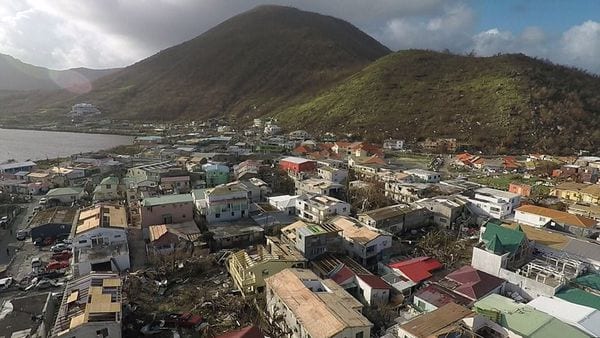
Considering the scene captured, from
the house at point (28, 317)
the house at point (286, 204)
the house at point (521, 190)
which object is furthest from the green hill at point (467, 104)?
the house at point (28, 317)

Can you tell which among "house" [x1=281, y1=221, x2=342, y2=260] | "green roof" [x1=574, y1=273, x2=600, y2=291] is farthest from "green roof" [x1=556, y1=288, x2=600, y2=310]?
"house" [x1=281, y1=221, x2=342, y2=260]

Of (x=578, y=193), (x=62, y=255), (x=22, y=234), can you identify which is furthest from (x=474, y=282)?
(x=22, y=234)

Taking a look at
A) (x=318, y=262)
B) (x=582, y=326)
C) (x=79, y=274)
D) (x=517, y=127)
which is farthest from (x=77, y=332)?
(x=517, y=127)

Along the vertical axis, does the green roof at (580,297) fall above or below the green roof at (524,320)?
below

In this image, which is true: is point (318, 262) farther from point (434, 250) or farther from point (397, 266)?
point (434, 250)

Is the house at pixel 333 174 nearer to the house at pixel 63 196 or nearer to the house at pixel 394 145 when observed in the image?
the house at pixel 63 196

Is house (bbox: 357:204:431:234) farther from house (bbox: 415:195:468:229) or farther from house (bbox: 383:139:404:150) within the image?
house (bbox: 383:139:404:150)
